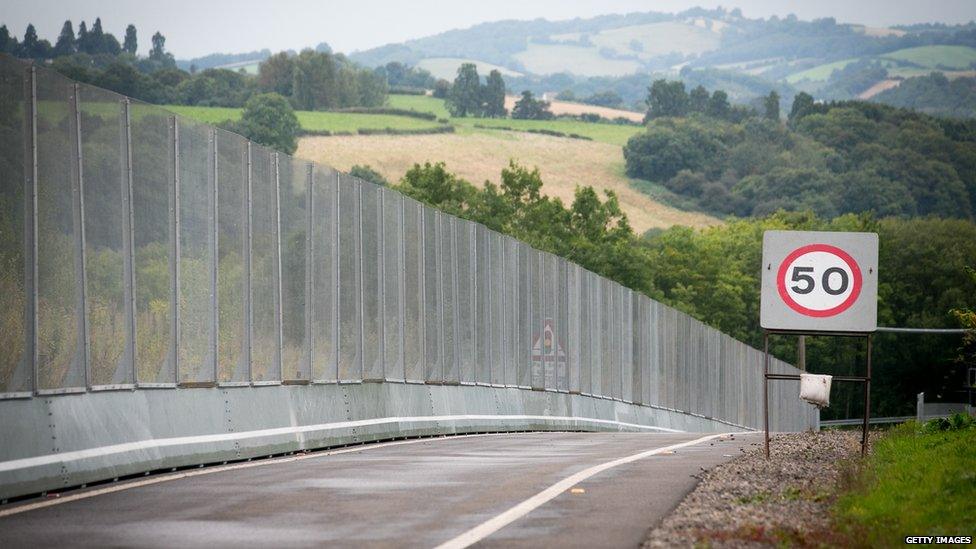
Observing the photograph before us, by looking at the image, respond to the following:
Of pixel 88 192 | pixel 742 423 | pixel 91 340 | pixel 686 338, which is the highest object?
pixel 88 192

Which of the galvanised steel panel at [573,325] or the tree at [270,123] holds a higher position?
the tree at [270,123]

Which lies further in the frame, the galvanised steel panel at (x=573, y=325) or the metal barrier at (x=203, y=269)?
the galvanised steel panel at (x=573, y=325)

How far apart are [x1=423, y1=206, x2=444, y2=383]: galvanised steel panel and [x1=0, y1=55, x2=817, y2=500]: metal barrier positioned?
6 centimetres

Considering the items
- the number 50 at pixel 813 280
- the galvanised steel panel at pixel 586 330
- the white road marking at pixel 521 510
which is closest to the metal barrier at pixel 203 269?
the white road marking at pixel 521 510

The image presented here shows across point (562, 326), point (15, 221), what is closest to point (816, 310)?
point (15, 221)

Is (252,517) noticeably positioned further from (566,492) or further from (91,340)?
(91,340)

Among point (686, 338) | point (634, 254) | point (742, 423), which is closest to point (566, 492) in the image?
point (686, 338)

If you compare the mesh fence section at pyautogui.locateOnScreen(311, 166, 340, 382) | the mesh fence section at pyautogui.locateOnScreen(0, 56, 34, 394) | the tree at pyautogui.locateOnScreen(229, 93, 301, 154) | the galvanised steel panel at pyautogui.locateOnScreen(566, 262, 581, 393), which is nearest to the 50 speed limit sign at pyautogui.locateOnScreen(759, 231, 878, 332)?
the mesh fence section at pyautogui.locateOnScreen(311, 166, 340, 382)

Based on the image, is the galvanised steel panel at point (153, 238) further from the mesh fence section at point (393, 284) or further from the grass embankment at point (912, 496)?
the mesh fence section at point (393, 284)

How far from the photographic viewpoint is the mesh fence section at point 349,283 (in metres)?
25.8

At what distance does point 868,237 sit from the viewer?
18703 mm

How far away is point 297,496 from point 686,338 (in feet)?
165

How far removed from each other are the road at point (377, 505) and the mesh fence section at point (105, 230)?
1382mm

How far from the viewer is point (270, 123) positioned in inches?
7347
